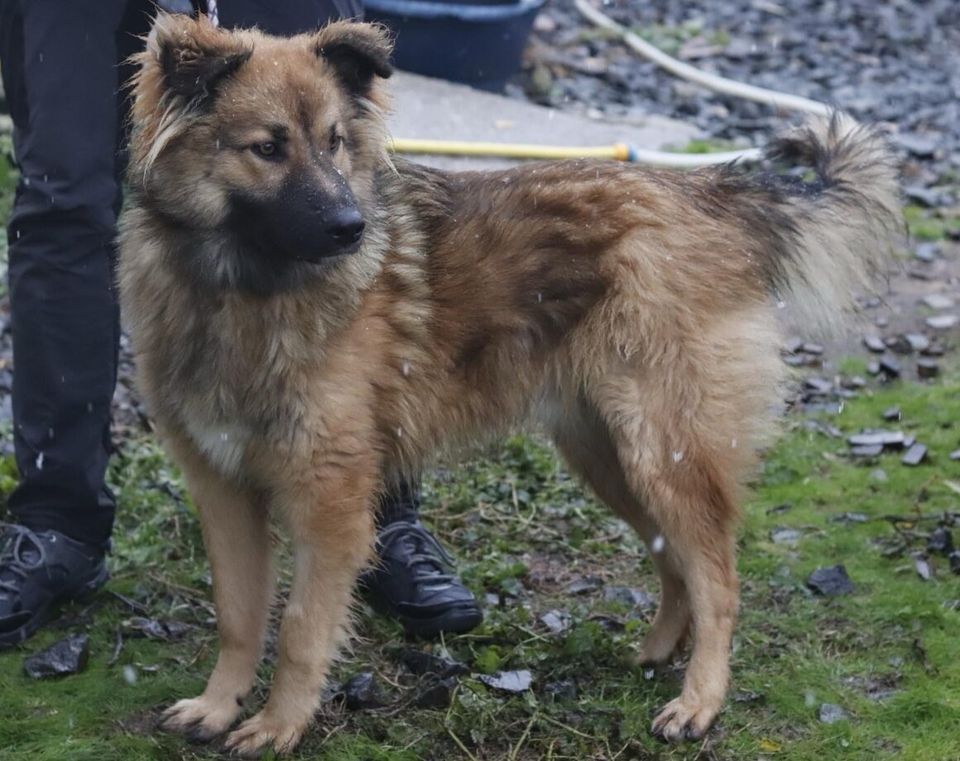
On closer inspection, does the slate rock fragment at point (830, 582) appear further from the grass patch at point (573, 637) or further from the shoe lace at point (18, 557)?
the shoe lace at point (18, 557)

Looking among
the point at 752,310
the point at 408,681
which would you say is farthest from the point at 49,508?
the point at 752,310

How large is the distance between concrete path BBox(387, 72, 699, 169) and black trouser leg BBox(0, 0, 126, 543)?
179 inches

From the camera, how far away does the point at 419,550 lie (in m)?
4.21

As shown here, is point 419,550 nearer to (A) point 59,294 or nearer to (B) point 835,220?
(A) point 59,294

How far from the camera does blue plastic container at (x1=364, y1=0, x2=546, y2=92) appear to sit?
31.1 ft

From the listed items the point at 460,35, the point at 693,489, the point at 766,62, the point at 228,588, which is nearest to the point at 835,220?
the point at 693,489

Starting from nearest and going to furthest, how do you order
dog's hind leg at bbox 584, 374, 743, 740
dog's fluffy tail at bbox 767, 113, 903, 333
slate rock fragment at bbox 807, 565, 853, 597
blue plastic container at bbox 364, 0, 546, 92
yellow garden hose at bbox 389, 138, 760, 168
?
dog's hind leg at bbox 584, 374, 743, 740, dog's fluffy tail at bbox 767, 113, 903, 333, slate rock fragment at bbox 807, 565, 853, 597, yellow garden hose at bbox 389, 138, 760, 168, blue plastic container at bbox 364, 0, 546, 92

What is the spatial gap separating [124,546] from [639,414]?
1.87 meters

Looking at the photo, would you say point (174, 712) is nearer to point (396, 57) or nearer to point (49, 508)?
point (49, 508)

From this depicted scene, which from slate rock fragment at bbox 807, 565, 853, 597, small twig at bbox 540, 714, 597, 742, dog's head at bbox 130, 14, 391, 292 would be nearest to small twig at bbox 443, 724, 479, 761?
small twig at bbox 540, 714, 597, 742

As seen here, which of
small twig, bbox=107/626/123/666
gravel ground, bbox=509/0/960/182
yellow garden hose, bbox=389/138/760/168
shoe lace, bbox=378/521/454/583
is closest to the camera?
small twig, bbox=107/626/123/666

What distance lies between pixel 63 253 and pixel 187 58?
2.86 ft

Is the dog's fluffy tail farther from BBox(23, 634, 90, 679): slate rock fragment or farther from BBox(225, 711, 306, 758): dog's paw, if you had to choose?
BBox(23, 634, 90, 679): slate rock fragment

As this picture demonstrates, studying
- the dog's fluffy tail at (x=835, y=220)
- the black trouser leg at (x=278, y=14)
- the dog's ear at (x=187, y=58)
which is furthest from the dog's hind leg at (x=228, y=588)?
the dog's fluffy tail at (x=835, y=220)
